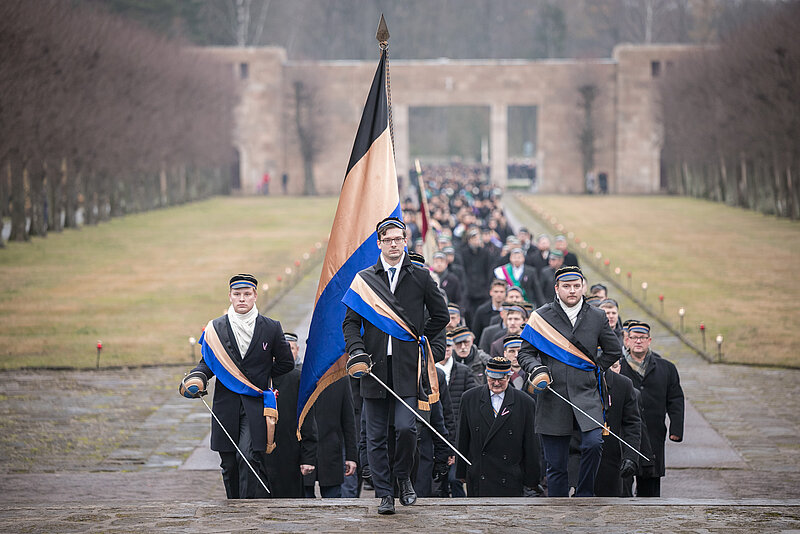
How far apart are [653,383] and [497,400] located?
1580 mm

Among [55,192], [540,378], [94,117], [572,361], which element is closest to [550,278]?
[572,361]

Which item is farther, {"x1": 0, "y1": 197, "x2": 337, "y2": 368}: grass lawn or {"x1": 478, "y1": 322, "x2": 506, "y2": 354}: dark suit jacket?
{"x1": 0, "y1": 197, "x2": 337, "y2": 368}: grass lawn

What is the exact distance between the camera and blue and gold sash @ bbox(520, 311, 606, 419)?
8461 millimetres

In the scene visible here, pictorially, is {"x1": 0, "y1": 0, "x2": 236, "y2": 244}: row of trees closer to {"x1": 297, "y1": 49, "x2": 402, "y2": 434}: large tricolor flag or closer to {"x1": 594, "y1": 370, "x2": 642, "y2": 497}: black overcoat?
{"x1": 297, "y1": 49, "x2": 402, "y2": 434}: large tricolor flag

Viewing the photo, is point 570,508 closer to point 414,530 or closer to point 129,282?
point 414,530

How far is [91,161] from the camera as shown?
50188 mm

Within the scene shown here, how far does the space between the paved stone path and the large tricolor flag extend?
1.14 metres

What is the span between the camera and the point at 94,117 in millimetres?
48781

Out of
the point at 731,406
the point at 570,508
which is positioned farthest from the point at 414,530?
the point at 731,406

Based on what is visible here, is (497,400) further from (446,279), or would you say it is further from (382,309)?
(446,279)

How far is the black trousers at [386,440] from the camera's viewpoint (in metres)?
7.77

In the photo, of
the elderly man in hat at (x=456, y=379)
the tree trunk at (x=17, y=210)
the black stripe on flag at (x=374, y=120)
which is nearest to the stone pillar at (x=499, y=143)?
the tree trunk at (x=17, y=210)

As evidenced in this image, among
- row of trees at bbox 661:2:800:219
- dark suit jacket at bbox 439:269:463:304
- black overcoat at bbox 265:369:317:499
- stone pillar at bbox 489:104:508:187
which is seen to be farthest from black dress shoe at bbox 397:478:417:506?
stone pillar at bbox 489:104:508:187

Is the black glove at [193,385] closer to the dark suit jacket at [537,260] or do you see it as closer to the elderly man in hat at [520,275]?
the elderly man in hat at [520,275]
